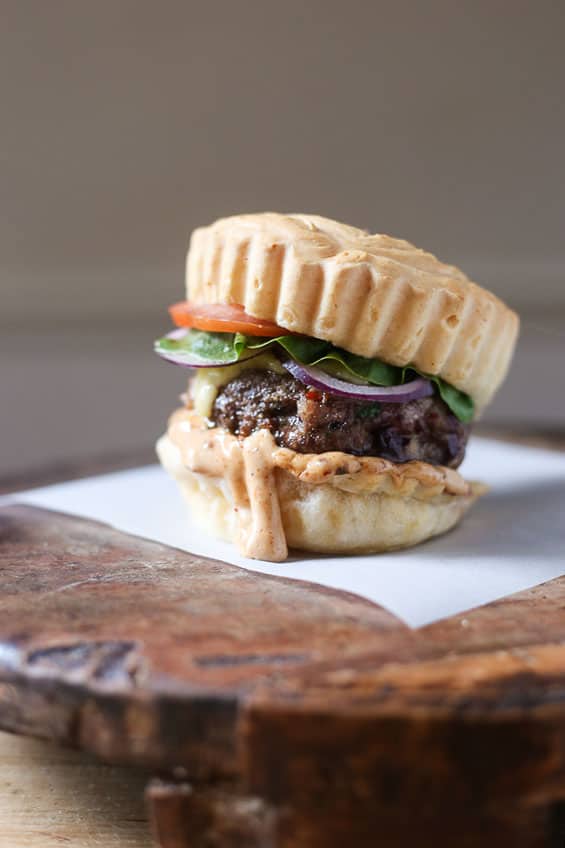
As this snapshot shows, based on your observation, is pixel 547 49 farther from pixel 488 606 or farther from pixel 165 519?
pixel 488 606

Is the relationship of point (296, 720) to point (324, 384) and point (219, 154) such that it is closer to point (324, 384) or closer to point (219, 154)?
point (324, 384)

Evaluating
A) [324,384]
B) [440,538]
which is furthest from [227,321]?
[440,538]

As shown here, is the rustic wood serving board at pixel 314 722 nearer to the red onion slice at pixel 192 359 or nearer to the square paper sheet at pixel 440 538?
the square paper sheet at pixel 440 538

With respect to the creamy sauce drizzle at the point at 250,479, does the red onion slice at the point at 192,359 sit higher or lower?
higher

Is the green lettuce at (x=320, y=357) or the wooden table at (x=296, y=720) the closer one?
the wooden table at (x=296, y=720)

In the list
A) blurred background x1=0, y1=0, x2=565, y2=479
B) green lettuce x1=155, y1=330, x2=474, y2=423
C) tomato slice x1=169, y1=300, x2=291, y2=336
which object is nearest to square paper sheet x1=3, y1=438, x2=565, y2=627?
green lettuce x1=155, y1=330, x2=474, y2=423

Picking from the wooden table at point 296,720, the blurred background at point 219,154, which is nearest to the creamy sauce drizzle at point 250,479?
the wooden table at point 296,720
